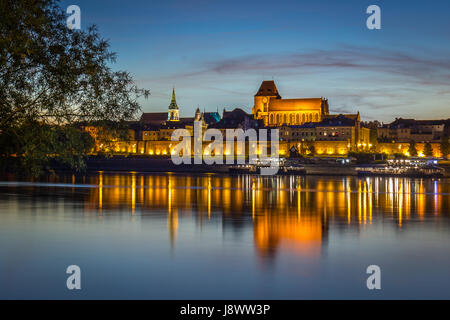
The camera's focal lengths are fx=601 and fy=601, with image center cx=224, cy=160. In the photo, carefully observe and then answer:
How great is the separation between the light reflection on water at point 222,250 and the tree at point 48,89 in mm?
2458

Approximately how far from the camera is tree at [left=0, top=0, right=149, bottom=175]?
Answer: 41.8ft

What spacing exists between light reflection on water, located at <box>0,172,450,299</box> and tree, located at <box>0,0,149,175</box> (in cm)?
246

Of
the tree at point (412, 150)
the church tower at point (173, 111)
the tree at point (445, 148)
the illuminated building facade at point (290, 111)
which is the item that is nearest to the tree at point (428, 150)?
the tree at point (412, 150)

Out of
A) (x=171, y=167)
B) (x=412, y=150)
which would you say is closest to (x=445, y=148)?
(x=412, y=150)

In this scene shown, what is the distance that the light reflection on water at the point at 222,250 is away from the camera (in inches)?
405

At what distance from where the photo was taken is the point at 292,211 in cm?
2353

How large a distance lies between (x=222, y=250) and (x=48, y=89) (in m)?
5.37

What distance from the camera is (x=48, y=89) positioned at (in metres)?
13.2

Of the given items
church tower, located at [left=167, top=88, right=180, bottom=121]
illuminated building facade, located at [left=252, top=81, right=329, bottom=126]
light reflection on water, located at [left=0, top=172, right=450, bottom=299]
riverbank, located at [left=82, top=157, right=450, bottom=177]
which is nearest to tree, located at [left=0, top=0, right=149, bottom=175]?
light reflection on water, located at [left=0, top=172, right=450, bottom=299]

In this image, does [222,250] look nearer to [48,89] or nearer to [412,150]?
[48,89]

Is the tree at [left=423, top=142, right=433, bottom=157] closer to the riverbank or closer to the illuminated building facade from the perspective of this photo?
the illuminated building facade

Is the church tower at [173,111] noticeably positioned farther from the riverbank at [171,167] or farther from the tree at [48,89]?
the tree at [48,89]

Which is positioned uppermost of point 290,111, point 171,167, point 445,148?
point 290,111
